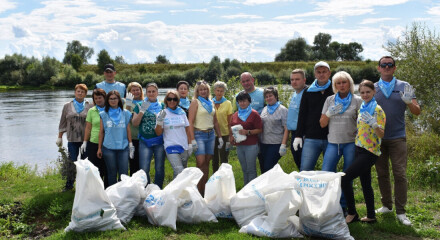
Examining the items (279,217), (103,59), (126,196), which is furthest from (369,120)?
(103,59)

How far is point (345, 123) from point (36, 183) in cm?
564

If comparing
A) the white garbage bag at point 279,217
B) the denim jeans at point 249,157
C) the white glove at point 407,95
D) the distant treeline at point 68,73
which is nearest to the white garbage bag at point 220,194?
the white garbage bag at point 279,217

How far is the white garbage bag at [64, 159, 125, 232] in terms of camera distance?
3.98m

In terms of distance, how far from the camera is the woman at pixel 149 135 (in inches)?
204

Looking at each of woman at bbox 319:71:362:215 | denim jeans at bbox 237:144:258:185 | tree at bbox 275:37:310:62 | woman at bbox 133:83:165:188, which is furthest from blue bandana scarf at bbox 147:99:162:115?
tree at bbox 275:37:310:62

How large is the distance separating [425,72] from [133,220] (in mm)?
9554

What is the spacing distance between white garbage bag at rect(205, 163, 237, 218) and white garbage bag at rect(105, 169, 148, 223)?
81 cm

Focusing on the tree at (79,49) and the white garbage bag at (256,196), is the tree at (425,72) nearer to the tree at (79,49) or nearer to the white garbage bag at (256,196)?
the white garbage bag at (256,196)

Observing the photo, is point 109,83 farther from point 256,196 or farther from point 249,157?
point 256,196

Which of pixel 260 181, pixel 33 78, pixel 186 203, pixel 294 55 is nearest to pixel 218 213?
pixel 186 203

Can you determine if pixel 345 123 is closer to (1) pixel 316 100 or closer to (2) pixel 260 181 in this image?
(1) pixel 316 100

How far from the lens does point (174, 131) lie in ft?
16.6

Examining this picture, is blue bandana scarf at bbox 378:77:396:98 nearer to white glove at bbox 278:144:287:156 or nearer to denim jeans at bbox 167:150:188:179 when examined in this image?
white glove at bbox 278:144:287:156

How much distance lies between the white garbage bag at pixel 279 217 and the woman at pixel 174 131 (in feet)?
4.82
